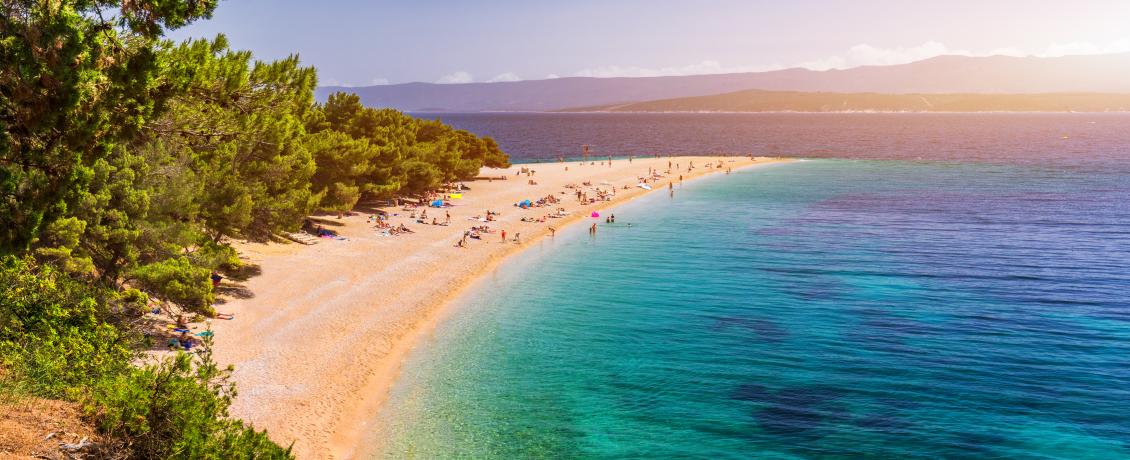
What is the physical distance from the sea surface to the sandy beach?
1395 millimetres

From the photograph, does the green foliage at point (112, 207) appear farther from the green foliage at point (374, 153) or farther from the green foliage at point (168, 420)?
the green foliage at point (374, 153)

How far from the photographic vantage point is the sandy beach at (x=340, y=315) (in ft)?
71.5

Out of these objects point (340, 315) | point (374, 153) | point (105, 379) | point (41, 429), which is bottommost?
point (340, 315)

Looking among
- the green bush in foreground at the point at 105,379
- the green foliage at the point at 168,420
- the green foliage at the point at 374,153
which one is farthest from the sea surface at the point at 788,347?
the green foliage at the point at 374,153

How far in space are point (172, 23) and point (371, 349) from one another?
50.8 ft

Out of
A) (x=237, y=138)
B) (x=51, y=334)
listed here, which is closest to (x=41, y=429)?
(x=51, y=334)

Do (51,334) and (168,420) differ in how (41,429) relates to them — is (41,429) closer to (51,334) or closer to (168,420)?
(168,420)

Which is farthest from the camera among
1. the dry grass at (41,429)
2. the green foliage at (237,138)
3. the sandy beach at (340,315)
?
the sandy beach at (340,315)

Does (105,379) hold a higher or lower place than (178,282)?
lower

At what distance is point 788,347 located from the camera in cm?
2861

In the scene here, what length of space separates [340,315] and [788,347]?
1867cm

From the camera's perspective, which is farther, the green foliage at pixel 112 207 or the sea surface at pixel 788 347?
the sea surface at pixel 788 347

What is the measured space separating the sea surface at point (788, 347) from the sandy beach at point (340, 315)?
1.40 metres

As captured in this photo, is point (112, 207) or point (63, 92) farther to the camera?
point (112, 207)
